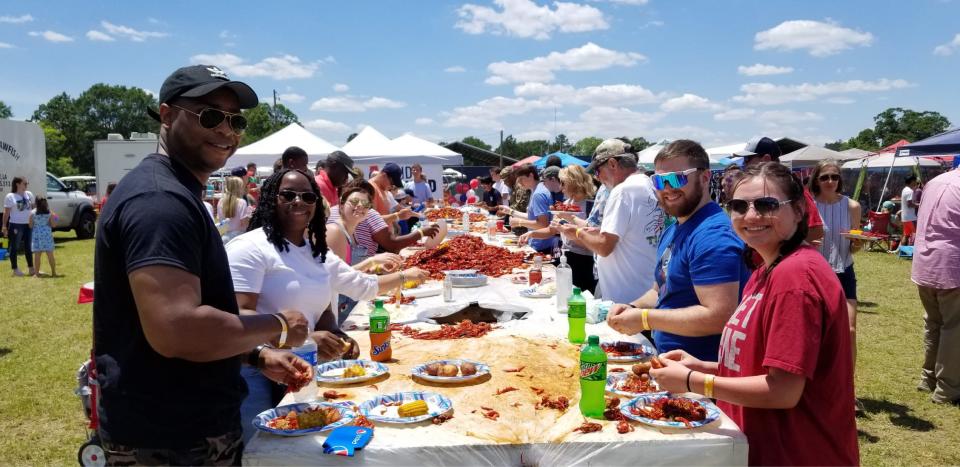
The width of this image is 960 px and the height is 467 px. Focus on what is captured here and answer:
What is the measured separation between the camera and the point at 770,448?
7.05 feet

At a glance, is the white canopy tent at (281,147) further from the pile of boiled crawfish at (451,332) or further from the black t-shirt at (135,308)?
the black t-shirt at (135,308)

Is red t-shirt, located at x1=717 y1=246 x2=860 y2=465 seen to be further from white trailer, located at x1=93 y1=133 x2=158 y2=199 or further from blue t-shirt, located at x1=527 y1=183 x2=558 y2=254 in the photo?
white trailer, located at x1=93 y1=133 x2=158 y2=199

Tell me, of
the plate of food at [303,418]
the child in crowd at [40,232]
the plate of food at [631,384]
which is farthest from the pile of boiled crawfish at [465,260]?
the child in crowd at [40,232]

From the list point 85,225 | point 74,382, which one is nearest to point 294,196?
point 74,382

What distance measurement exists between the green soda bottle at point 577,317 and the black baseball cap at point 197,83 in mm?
2137

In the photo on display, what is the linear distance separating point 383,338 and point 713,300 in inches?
66.1

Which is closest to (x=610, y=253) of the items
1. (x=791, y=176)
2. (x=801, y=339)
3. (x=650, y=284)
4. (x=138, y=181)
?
(x=650, y=284)

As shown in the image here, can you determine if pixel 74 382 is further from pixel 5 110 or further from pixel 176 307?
pixel 5 110

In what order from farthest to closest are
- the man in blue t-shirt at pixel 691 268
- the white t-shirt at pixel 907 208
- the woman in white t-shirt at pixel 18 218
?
the white t-shirt at pixel 907 208 → the woman in white t-shirt at pixel 18 218 → the man in blue t-shirt at pixel 691 268

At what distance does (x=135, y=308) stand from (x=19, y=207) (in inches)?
545

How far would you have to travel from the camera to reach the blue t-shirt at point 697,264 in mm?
2805

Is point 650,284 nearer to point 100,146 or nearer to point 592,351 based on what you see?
point 592,351

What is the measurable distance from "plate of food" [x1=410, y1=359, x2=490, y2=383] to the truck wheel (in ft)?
69.9

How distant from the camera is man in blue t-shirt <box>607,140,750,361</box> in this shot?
280cm
